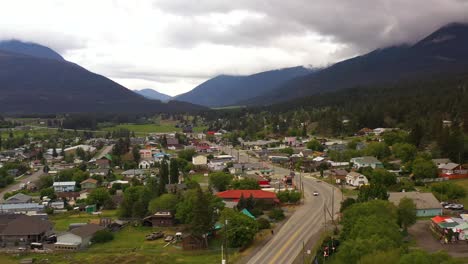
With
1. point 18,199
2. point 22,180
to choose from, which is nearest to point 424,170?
point 18,199

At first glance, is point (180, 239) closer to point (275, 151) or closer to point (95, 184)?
point (95, 184)

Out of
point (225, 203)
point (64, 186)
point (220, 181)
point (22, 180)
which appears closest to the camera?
point (225, 203)

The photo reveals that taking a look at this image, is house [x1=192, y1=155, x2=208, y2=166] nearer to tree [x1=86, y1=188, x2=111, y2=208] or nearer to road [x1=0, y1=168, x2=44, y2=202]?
road [x1=0, y1=168, x2=44, y2=202]

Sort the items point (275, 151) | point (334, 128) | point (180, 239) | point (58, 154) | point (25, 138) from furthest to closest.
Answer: point (25, 138) → point (334, 128) → point (58, 154) → point (275, 151) → point (180, 239)

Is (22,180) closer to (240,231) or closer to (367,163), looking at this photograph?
(240,231)

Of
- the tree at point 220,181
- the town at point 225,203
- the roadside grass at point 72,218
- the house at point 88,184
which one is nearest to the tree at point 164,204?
the town at point 225,203

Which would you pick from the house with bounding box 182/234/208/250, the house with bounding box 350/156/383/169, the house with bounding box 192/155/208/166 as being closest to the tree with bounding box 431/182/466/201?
the house with bounding box 350/156/383/169

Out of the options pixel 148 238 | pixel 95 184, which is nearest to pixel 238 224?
pixel 148 238
